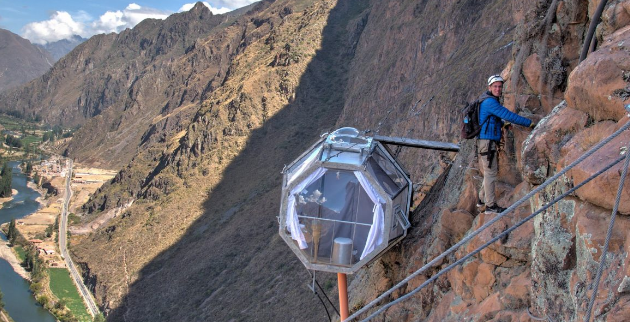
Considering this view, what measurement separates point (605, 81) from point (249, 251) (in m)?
33.6

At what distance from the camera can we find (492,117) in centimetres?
719

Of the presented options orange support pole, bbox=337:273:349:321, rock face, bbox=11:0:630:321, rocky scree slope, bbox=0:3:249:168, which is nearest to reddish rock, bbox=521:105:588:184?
rock face, bbox=11:0:630:321

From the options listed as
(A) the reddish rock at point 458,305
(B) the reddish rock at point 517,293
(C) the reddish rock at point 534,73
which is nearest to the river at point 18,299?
(A) the reddish rock at point 458,305

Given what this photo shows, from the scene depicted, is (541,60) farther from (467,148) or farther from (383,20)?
(383,20)

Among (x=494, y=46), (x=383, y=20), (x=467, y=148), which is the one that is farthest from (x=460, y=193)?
(x=383, y=20)

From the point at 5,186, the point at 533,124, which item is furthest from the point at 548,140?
the point at 5,186

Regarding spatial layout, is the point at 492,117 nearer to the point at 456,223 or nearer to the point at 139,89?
the point at 456,223

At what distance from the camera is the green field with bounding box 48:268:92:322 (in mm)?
44469

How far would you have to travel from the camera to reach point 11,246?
65188mm

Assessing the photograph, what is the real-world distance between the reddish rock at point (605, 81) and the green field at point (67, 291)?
148 feet

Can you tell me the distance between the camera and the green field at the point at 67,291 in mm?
44469

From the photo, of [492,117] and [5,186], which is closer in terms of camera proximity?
[492,117]

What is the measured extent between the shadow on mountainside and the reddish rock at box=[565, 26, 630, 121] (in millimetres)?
17639

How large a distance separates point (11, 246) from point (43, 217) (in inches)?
409
